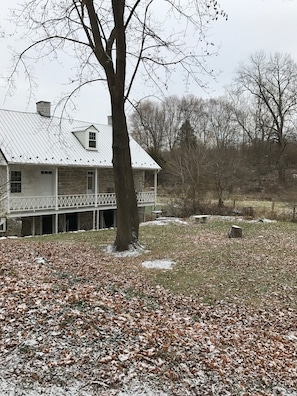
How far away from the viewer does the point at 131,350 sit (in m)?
3.70

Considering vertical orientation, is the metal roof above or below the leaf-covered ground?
above

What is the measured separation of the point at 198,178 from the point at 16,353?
18046 millimetres

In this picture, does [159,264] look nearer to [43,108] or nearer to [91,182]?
[91,182]

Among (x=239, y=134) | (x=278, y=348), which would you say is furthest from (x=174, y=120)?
(x=278, y=348)

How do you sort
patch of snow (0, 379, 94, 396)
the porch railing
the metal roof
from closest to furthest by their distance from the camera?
patch of snow (0, 379, 94, 396) < the porch railing < the metal roof

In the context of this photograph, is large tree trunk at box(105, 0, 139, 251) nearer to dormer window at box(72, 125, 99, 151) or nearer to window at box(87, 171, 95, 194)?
dormer window at box(72, 125, 99, 151)

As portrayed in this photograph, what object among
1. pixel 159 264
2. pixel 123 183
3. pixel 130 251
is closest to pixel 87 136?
pixel 123 183

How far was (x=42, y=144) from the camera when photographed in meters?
17.4

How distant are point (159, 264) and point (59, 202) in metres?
10.2

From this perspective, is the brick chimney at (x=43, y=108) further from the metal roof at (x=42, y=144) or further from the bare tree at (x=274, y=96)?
the bare tree at (x=274, y=96)

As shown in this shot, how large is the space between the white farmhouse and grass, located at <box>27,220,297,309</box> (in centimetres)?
456

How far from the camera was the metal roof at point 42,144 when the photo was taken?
15977mm

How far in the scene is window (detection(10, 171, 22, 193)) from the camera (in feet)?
54.2

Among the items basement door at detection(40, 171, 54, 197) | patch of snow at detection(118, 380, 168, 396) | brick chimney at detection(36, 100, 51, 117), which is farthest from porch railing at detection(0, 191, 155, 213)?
patch of snow at detection(118, 380, 168, 396)
